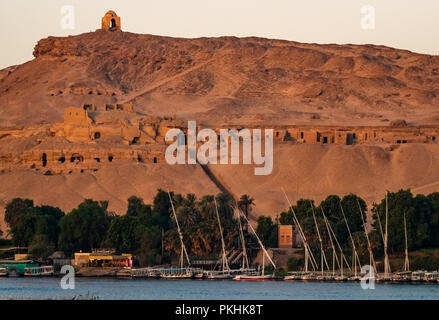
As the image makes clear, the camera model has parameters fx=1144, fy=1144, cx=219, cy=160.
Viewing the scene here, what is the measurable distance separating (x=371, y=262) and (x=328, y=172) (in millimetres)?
39567

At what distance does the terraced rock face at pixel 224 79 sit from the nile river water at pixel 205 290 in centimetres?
7674

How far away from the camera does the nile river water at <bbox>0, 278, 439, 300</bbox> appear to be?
61.0 meters

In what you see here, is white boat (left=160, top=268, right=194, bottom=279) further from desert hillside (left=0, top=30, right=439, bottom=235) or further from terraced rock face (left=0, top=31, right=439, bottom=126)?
terraced rock face (left=0, top=31, right=439, bottom=126)

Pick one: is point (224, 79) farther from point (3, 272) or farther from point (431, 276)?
point (431, 276)

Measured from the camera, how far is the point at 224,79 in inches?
7008

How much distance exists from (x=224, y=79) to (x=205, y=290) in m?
113

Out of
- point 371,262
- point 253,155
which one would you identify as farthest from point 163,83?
point 371,262

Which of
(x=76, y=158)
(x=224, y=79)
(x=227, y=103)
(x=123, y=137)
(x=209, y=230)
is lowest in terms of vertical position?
(x=209, y=230)

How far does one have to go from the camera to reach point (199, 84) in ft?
577

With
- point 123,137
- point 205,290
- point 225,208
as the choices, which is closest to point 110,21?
point 123,137

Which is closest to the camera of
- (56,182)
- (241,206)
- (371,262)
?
(371,262)

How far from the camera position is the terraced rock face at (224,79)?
159125 millimetres

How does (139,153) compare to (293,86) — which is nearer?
(139,153)
